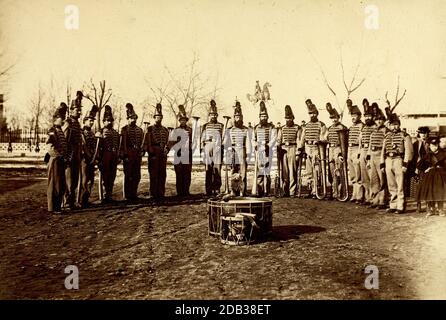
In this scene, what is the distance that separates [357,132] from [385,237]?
394cm

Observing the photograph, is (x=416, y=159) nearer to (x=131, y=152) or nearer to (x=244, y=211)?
(x=244, y=211)

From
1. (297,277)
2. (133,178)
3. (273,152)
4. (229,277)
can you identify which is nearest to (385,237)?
(297,277)

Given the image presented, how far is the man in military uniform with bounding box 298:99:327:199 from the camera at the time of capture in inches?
458

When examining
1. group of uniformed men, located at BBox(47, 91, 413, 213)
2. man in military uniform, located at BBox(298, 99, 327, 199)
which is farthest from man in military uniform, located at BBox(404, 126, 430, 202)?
man in military uniform, located at BBox(298, 99, 327, 199)

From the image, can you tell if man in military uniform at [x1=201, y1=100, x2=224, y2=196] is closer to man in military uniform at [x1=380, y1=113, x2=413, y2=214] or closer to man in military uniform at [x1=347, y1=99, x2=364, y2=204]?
man in military uniform at [x1=347, y1=99, x2=364, y2=204]

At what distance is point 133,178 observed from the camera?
38.8ft

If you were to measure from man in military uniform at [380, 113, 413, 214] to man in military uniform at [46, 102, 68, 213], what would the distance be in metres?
7.27

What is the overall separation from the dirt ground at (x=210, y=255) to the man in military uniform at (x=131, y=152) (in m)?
1.49

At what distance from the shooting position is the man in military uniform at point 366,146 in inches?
416

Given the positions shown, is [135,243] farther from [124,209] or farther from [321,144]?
[321,144]

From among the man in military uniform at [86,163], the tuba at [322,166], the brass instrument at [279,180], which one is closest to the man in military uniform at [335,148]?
the tuba at [322,166]

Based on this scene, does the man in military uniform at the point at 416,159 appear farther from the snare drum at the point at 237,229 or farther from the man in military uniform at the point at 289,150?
the snare drum at the point at 237,229

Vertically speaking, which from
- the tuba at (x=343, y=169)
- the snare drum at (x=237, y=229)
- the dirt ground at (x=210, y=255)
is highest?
the tuba at (x=343, y=169)
